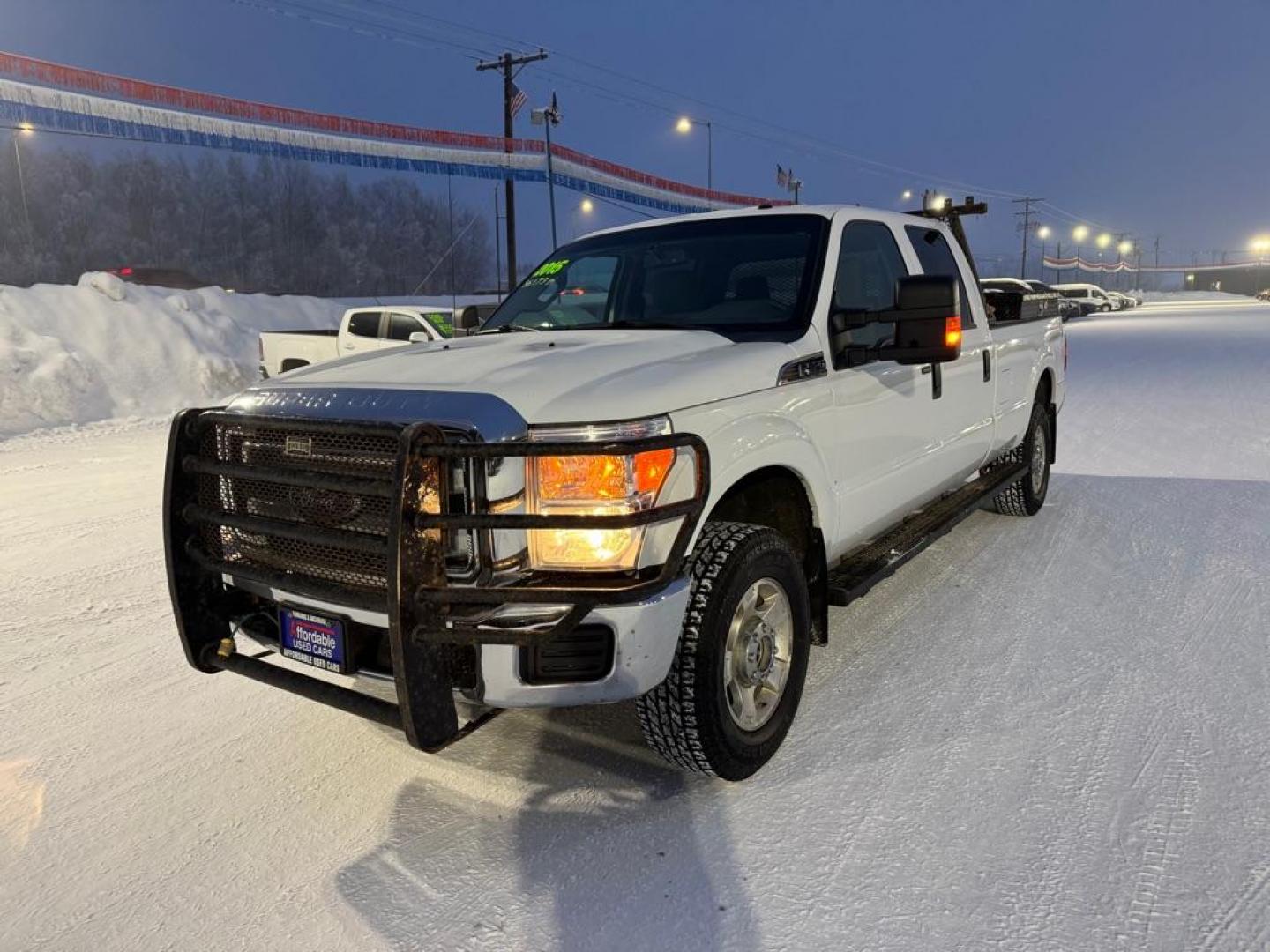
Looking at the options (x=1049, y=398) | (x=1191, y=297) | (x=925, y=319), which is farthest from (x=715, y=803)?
(x=1191, y=297)

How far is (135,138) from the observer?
1934 centimetres

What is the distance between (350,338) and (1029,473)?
10.4 metres

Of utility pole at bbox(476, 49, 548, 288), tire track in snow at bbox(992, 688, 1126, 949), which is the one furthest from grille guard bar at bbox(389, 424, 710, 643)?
utility pole at bbox(476, 49, 548, 288)

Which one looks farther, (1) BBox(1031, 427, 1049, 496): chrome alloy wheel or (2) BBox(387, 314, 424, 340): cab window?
(2) BBox(387, 314, 424, 340): cab window

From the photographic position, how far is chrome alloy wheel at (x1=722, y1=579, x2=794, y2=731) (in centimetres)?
304

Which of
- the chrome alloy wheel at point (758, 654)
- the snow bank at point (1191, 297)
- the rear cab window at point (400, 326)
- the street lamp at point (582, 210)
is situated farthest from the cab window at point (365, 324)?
the snow bank at point (1191, 297)

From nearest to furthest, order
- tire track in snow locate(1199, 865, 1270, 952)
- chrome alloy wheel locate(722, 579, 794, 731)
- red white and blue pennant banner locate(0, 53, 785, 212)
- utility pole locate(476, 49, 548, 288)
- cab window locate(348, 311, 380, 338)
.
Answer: tire track in snow locate(1199, 865, 1270, 952)
chrome alloy wheel locate(722, 579, 794, 731)
cab window locate(348, 311, 380, 338)
red white and blue pennant banner locate(0, 53, 785, 212)
utility pole locate(476, 49, 548, 288)

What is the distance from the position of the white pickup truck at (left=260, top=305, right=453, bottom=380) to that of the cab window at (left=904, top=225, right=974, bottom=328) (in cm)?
912

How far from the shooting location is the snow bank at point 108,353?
1182cm

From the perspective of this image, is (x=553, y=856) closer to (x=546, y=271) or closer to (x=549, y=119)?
(x=546, y=271)

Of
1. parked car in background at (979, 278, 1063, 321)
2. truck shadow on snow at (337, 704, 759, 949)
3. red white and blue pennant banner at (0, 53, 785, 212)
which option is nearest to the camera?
truck shadow on snow at (337, 704, 759, 949)

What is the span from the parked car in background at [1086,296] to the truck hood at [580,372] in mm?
47062

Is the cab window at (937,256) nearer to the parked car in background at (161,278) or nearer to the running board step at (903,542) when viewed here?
the running board step at (903,542)

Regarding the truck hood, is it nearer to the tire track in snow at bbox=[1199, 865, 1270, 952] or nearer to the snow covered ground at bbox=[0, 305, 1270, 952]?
the snow covered ground at bbox=[0, 305, 1270, 952]
